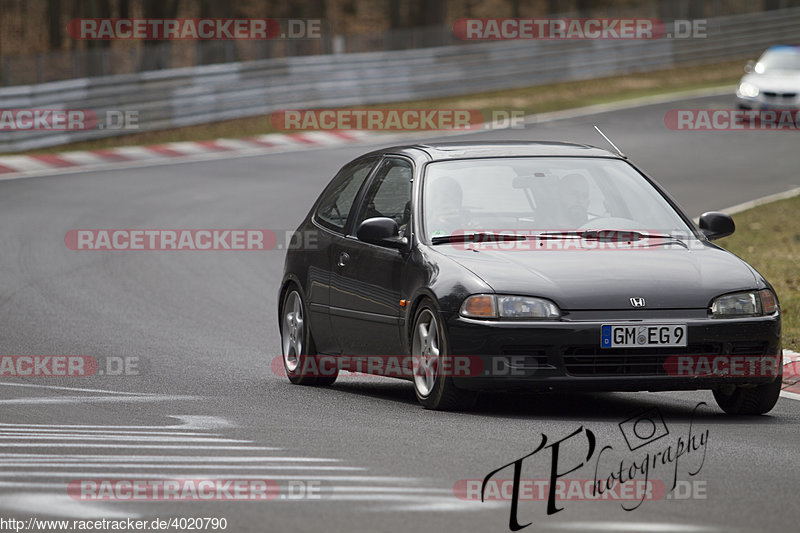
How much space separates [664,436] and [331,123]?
1049 inches

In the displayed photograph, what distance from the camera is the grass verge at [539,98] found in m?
32.0

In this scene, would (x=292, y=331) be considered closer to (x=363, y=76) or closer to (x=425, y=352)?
(x=425, y=352)

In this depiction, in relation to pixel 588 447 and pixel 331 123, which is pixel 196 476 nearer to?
pixel 588 447

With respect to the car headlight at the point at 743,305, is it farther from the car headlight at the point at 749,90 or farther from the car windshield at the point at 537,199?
the car headlight at the point at 749,90

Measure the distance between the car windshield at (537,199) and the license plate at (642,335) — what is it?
3.38 feet

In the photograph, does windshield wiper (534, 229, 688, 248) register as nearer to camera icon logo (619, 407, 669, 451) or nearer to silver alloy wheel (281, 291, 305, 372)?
camera icon logo (619, 407, 669, 451)

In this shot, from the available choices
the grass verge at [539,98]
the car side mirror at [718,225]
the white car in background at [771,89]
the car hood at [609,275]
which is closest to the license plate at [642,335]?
the car hood at [609,275]

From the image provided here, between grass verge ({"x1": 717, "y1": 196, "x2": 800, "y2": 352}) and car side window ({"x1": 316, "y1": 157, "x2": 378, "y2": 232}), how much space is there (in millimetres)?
3402

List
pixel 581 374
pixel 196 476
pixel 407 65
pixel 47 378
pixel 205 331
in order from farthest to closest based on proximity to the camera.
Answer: pixel 407 65, pixel 205 331, pixel 47 378, pixel 581 374, pixel 196 476

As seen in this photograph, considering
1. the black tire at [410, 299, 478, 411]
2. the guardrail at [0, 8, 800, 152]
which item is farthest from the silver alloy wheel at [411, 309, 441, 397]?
the guardrail at [0, 8, 800, 152]

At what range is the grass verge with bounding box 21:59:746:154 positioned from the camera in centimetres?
3197

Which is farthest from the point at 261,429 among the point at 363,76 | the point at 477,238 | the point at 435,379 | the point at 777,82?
the point at 363,76

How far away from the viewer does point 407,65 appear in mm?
37281

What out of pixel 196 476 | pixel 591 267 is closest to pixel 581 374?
pixel 591 267
